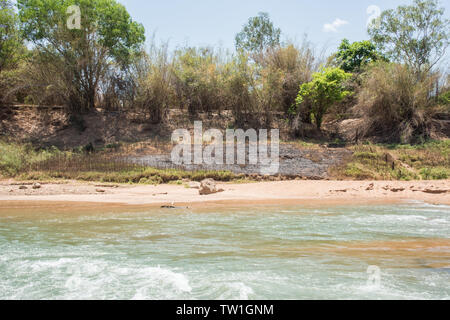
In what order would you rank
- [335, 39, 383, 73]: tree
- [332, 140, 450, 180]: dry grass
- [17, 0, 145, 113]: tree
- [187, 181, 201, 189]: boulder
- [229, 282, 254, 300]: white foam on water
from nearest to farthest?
[229, 282, 254, 300]: white foam on water → [187, 181, 201, 189]: boulder → [332, 140, 450, 180]: dry grass → [17, 0, 145, 113]: tree → [335, 39, 383, 73]: tree

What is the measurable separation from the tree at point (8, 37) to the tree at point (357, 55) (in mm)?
21157

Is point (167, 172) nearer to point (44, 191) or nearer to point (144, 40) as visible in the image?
point (44, 191)

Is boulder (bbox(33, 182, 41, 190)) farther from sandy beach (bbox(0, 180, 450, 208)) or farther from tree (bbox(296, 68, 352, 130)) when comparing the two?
tree (bbox(296, 68, 352, 130))

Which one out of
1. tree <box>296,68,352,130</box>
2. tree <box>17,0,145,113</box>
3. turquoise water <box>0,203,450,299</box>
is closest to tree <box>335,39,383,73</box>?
tree <box>296,68,352,130</box>

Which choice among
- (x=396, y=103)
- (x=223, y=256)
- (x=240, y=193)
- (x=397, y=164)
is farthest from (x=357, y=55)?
(x=223, y=256)

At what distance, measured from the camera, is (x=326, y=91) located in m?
22.0

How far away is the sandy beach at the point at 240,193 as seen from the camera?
11.9 m

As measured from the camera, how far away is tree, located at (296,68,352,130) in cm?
2186

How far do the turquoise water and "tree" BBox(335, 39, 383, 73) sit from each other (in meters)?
20.3

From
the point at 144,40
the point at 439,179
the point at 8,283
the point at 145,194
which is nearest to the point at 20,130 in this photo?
the point at 144,40

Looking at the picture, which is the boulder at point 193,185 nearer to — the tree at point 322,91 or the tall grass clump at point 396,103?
the tree at point 322,91

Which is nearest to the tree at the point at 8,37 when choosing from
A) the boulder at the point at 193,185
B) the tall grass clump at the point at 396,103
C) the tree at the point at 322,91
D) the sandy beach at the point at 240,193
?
the sandy beach at the point at 240,193

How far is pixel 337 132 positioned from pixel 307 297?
2155 cm

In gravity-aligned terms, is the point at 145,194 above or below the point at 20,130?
below
